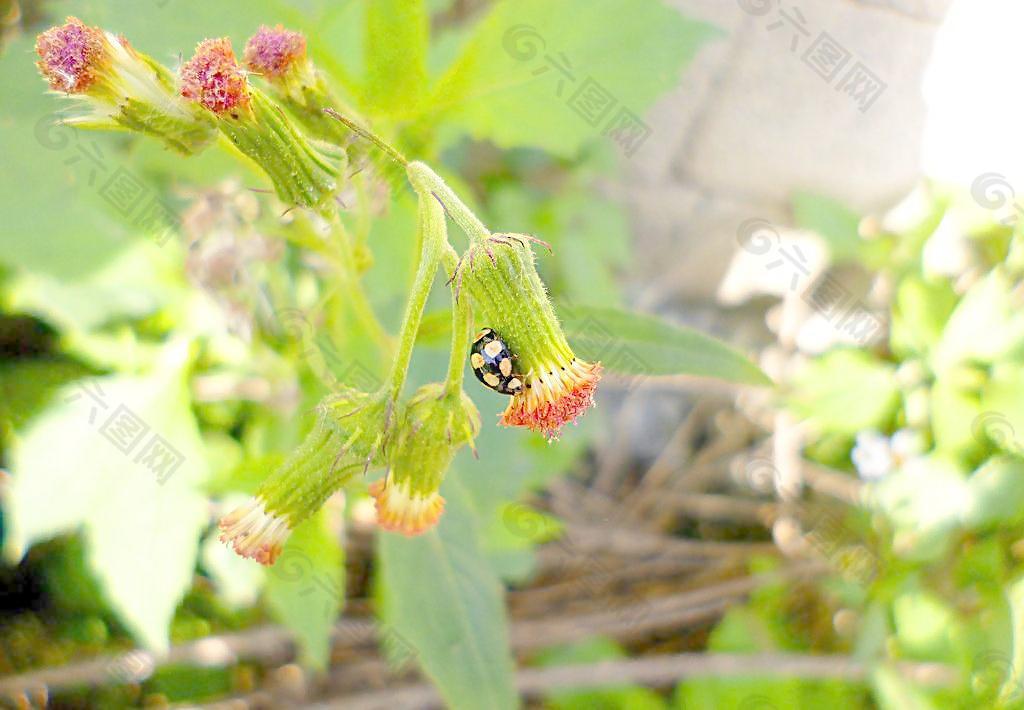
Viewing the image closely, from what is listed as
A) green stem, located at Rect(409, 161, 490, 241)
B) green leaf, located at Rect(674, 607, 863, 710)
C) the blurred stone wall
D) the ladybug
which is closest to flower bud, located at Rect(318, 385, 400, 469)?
the ladybug

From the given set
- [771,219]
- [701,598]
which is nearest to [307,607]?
[701,598]

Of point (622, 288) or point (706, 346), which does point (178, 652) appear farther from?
point (622, 288)

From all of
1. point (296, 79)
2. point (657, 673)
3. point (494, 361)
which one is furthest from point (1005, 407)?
point (296, 79)

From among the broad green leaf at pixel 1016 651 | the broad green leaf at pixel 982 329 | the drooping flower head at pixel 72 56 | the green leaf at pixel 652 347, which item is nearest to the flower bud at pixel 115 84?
the drooping flower head at pixel 72 56

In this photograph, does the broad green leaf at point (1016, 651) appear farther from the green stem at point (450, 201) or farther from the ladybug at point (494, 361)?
the green stem at point (450, 201)

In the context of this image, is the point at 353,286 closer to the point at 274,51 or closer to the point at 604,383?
the point at 274,51

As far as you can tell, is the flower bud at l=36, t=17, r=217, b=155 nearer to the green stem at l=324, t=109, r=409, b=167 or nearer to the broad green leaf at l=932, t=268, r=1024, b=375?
the green stem at l=324, t=109, r=409, b=167
